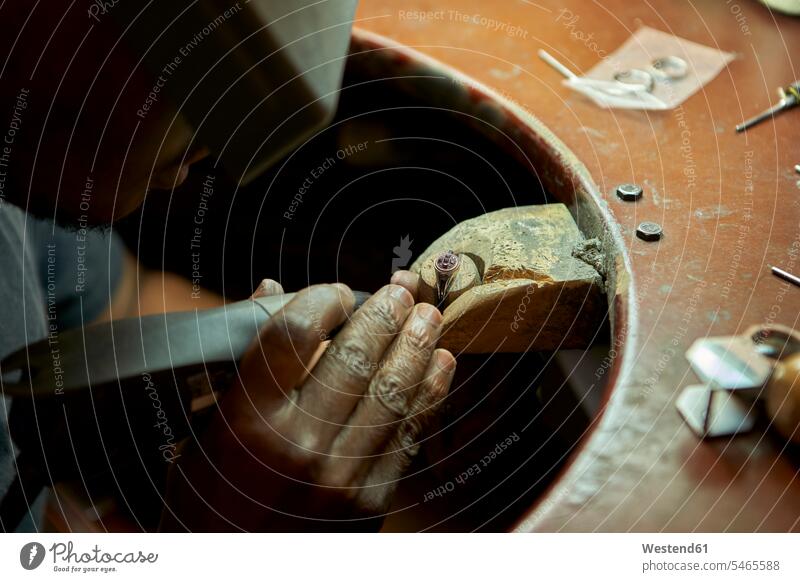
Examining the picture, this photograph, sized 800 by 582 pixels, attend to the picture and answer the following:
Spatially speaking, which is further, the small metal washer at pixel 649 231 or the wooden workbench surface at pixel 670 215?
the small metal washer at pixel 649 231

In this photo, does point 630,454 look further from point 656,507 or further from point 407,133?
point 407,133

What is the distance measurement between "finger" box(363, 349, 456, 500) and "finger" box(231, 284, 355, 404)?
108 millimetres

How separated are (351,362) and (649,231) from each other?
307mm

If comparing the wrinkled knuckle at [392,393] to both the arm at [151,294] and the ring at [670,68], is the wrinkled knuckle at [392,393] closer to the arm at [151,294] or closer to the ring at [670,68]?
the arm at [151,294]

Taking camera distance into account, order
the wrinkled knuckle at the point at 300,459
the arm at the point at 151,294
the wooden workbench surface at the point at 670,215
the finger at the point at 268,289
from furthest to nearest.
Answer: the arm at the point at 151,294 → the finger at the point at 268,289 → the wrinkled knuckle at the point at 300,459 → the wooden workbench surface at the point at 670,215

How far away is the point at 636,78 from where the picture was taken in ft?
2.76

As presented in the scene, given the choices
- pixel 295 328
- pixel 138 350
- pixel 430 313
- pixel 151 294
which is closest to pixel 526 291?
pixel 430 313

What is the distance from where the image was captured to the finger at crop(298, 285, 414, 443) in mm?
635

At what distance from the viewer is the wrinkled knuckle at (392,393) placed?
645mm

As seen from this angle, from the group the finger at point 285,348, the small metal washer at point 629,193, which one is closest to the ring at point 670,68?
the small metal washer at point 629,193

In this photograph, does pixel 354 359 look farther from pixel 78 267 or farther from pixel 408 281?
pixel 78 267

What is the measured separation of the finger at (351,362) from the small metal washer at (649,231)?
0.75ft

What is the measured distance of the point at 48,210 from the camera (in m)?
0.79
